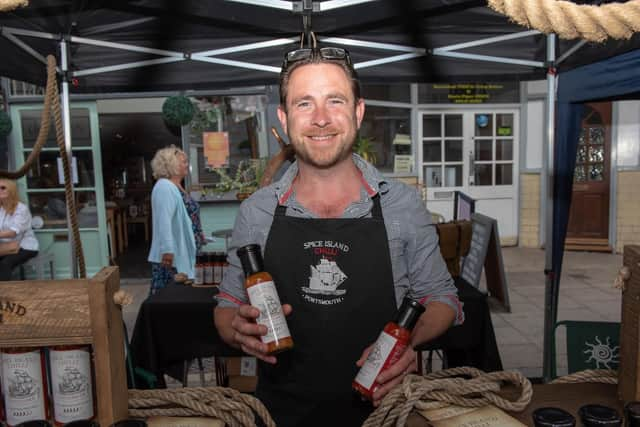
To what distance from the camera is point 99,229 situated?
7109 mm

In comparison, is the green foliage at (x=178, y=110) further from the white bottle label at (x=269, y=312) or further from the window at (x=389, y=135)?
the white bottle label at (x=269, y=312)

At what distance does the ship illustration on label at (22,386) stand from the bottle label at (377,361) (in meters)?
0.68

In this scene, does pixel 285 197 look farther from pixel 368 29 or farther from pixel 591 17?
pixel 368 29

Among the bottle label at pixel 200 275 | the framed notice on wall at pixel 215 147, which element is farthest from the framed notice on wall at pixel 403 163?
the bottle label at pixel 200 275

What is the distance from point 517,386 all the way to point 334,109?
93cm

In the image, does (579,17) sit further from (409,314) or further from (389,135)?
(389,135)

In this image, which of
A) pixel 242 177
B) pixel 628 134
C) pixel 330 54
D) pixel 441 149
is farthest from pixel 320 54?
pixel 628 134

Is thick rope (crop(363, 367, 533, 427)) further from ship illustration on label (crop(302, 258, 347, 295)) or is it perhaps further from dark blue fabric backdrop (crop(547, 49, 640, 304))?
dark blue fabric backdrop (crop(547, 49, 640, 304))

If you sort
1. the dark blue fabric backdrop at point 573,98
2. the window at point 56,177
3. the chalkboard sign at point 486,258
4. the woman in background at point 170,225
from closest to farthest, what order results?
the dark blue fabric backdrop at point 573,98, the woman in background at point 170,225, the chalkboard sign at point 486,258, the window at point 56,177

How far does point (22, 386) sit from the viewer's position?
100cm

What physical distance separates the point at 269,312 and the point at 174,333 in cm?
188

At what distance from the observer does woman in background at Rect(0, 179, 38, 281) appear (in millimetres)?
5481

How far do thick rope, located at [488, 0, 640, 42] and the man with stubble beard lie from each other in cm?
82

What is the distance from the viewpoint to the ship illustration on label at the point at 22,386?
0.99 metres
